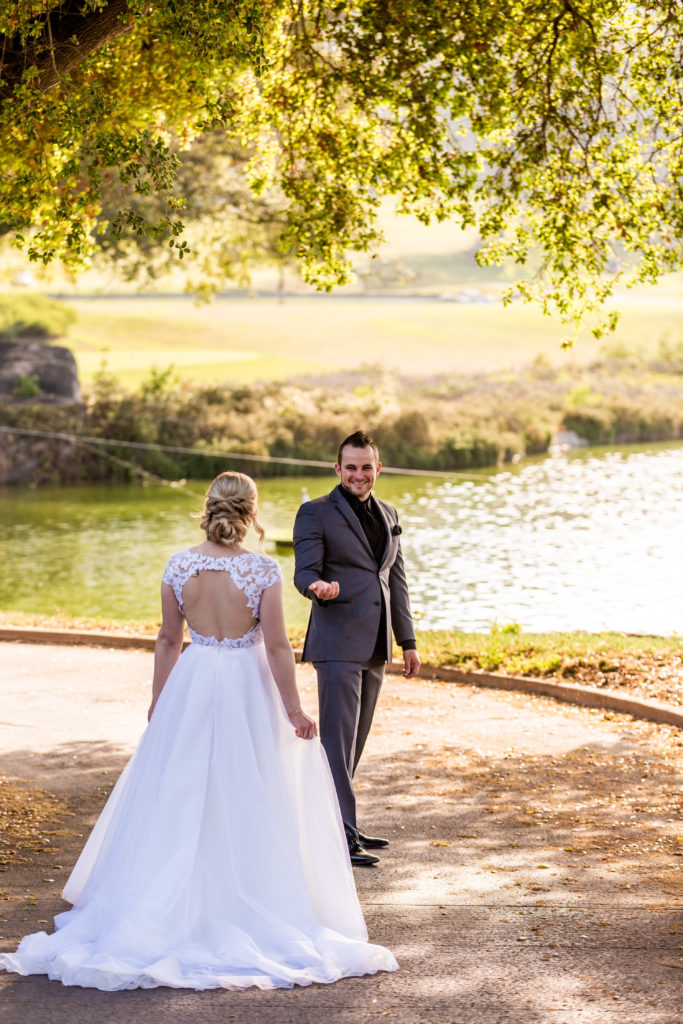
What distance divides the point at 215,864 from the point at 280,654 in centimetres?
87

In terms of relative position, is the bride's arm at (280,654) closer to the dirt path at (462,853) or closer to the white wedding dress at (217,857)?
the white wedding dress at (217,857)

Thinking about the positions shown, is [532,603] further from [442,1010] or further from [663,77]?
[442,1010]

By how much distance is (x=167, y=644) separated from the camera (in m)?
5.20

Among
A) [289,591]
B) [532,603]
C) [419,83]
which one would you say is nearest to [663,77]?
[419,83]

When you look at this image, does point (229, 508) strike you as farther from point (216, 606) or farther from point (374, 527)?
point (374, 527)

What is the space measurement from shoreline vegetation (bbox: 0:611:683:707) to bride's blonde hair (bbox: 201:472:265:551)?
18.5 feet

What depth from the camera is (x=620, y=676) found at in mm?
10438

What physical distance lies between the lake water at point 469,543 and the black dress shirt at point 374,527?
886 centimetres

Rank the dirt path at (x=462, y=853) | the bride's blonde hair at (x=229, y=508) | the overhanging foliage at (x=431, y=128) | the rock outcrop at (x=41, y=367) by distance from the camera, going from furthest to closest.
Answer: the rock outcrop at (x=41, y=367), the overhanging foliage at (x=431, y=128), the bride's blonde hair at (x=229, y=508), the dirt path at (x=462, y=853)

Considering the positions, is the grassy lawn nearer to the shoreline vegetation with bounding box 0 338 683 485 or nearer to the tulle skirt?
the shoreline vegetation with bounding box 0 338 683 485

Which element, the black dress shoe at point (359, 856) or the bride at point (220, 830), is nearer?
the bride at point (220, 830)

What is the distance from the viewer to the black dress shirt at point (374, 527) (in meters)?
6.26

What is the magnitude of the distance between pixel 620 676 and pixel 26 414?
36.3 meters

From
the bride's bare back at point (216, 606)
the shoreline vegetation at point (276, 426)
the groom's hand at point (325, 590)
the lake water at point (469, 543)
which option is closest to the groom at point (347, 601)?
the groom's hand at point (325, 590)
